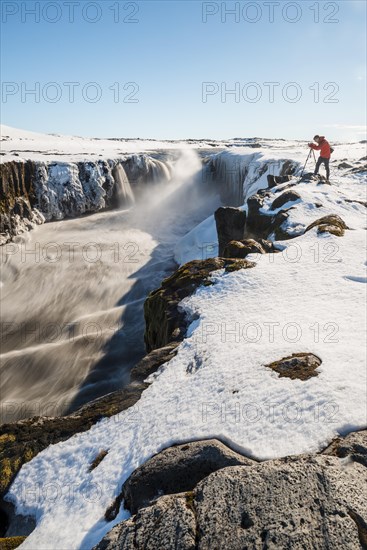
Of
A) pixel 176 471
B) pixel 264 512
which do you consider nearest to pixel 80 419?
pixel 176 471

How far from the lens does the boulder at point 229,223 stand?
20.1 m

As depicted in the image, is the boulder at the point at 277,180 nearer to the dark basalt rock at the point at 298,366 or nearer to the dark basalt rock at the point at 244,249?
the dark basalt rock at the point at 244,249

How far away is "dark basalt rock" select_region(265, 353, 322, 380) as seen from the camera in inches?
277

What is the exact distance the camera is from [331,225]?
16250 mm

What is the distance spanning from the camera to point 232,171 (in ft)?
159

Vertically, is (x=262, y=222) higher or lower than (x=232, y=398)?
higher

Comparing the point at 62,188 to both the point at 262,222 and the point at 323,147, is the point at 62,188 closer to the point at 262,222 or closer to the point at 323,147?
the point at 262,222

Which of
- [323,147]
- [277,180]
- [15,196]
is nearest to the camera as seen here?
[323,147]

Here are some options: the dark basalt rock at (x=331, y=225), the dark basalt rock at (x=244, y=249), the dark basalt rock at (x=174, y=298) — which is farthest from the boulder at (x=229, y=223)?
the dark basalt rock at (x=174, y=298)

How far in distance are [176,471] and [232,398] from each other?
187 centimetres

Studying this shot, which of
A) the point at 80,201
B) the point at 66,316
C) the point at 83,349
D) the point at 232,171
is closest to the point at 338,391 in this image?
the point at 83,349

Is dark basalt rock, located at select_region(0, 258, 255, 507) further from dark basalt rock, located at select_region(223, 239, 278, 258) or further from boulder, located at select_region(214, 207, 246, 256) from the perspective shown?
boulder, located at select_region(214, 207, 246, 256)

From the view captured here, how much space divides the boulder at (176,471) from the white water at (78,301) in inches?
427

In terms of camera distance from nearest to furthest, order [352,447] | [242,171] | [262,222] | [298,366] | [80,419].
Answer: [352,447]
[298,366]
[80,419]
[262,222]
[242,171]
